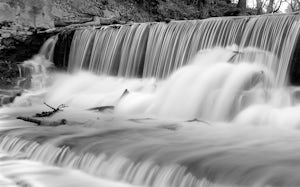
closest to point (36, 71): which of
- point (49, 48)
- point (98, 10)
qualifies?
point (49, 48)

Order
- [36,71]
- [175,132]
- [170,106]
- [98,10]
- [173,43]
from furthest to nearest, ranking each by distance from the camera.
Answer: [98,10] → [36,71] → [173,43] → [170,106] → [175,132]

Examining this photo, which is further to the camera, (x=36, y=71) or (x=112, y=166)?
(x=36, y=71)

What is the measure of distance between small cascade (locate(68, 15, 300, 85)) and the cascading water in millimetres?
26

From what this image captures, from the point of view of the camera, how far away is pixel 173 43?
35.3 feet

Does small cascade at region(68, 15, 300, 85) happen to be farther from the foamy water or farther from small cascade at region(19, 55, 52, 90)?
small cascade at region(19, 55, 52, 90)

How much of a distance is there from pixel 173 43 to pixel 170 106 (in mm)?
2585

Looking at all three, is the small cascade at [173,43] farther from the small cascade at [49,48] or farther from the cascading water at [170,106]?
the small cascade at [49,48]

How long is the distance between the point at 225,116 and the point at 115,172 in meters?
3.10

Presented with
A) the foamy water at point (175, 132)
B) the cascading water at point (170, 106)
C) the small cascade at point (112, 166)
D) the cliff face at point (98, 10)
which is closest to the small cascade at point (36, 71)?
the cascading water at point (170, 106)

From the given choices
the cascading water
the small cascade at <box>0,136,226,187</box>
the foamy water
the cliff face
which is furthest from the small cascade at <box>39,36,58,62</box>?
the small cascade at <box>0,136,226,187</box>

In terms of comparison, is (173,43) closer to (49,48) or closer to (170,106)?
(170,106)

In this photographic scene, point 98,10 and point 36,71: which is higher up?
point 98,10

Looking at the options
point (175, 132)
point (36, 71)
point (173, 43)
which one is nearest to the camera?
point (175, 132)

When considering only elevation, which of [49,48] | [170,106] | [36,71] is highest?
[49,48]
